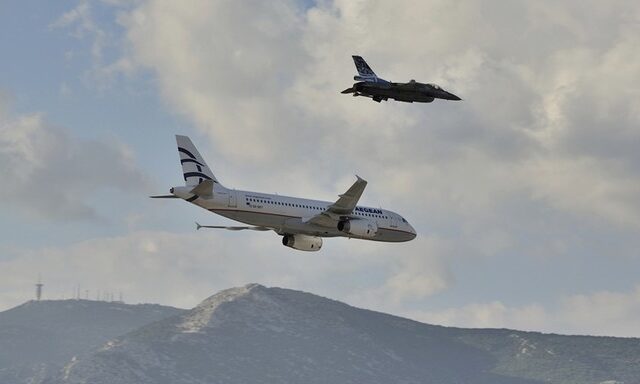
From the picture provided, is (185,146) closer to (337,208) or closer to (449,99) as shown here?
(337,208)

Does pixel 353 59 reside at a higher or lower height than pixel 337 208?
higher

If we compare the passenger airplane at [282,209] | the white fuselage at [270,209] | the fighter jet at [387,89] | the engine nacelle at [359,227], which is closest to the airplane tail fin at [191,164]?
the passenger airplane at [282,209]

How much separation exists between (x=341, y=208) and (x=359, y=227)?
4225 millimetres

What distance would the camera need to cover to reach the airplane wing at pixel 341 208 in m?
109

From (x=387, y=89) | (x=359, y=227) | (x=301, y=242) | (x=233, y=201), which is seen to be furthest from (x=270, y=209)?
(x=387, y=89)

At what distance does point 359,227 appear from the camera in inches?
4513

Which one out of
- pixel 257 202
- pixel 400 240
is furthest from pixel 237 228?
pixel 400 240

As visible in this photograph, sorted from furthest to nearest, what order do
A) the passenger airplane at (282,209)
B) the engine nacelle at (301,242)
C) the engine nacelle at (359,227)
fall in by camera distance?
the engine nacelle at (301,242)
the engine nacelle at (359,227)
the passenger airplane at (282,209)

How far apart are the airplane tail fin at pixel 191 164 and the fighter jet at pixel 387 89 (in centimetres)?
1608

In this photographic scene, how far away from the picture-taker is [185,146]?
11694 centimetres

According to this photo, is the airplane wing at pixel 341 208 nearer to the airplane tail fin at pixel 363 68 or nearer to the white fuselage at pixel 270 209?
the white fuselage at pixel 270 209

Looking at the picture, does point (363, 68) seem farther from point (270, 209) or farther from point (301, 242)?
point (301, 242)

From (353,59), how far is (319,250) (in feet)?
61.9

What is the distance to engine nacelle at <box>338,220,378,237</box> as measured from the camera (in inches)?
4481
